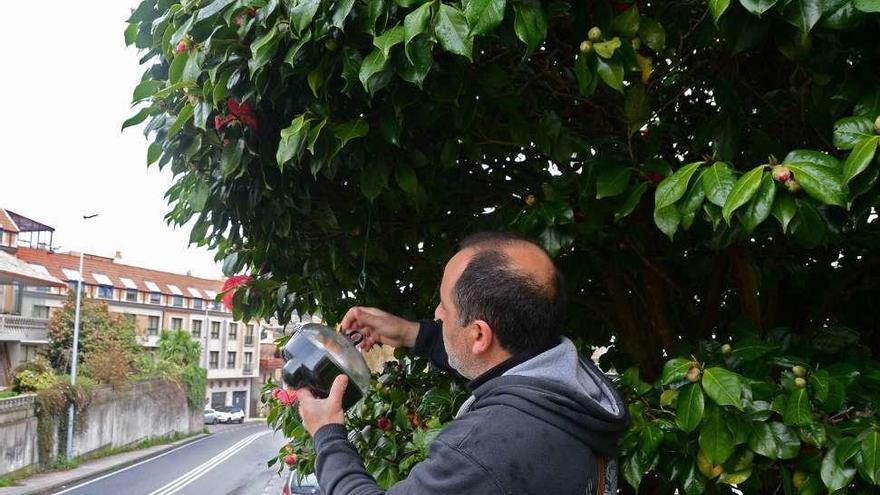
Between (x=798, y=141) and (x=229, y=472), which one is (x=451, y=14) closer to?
(x=798, y=141)

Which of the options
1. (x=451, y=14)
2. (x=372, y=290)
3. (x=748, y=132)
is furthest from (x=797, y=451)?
(x=372, y=290)

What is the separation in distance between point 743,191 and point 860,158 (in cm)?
21

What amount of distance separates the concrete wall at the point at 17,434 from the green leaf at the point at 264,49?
21274mm

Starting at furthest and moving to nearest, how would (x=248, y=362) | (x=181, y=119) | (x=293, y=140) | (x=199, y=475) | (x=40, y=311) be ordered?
(x=248, y=362) → (x=40, y=311) → (x=199, y=475) → (x=181, y=119) → (x=293, y=140)

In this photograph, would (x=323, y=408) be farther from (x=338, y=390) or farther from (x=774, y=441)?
(x=774, y=441)

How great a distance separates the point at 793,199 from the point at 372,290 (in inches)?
82.0

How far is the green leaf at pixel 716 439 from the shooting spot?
5.96 feet

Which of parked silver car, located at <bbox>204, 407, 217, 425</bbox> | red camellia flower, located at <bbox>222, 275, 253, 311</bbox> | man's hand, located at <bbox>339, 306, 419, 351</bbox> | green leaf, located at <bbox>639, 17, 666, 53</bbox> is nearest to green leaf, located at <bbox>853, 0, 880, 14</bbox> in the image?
green leaf, located at <bbox>639, 17, 666, 53</bbox>

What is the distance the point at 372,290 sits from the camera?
10.8 feet

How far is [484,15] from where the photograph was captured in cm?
152

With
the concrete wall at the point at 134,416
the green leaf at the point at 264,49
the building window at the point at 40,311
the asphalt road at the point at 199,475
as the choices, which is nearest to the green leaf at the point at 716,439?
the green leaf at the point at 264,49

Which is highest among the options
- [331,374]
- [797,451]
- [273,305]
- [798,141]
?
[798,141]

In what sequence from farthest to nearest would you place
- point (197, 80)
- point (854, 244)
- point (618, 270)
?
point (618, 270) < point (854, 244) < point (197, 80)

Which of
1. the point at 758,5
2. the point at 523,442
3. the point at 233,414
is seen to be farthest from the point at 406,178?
the point at 233,414
